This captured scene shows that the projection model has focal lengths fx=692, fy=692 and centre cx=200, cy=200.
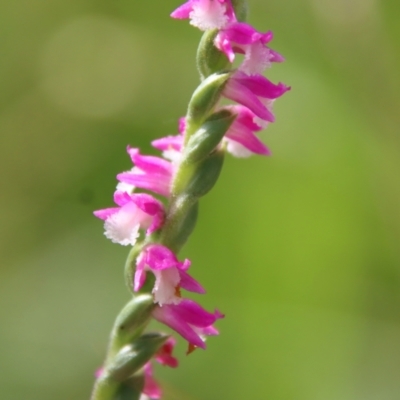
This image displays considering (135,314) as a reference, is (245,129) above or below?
above

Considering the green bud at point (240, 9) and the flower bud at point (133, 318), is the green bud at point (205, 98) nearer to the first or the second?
the green bud at point (240, 9)

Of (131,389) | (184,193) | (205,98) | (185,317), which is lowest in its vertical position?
(131,389)

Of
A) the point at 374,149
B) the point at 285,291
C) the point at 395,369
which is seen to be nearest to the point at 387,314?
the point at 395,369

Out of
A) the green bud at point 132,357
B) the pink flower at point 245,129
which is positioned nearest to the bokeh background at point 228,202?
the pink flower at point 245,129

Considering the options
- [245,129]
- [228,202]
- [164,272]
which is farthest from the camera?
[228,202]

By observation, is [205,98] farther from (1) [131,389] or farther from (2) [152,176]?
(1) [131,389]

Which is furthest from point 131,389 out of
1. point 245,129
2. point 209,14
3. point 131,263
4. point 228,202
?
point 228,202

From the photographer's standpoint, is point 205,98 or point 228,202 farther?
point 228,202

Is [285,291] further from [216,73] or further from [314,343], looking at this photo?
[216,73]
